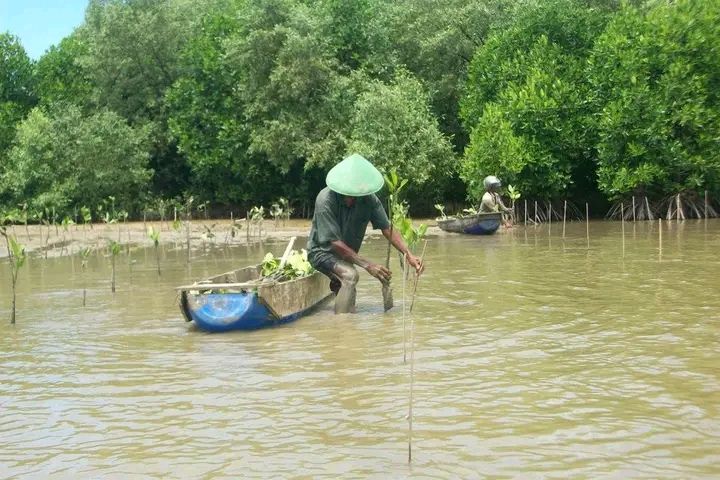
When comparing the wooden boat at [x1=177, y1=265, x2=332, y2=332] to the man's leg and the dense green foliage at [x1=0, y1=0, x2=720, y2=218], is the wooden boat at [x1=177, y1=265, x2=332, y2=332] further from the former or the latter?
the dense green foliage at [x1=0, y1=0, x2=720, y2=218]

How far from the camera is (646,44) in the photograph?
983 inches

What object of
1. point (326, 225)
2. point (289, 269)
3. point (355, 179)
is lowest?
point (289, 269)

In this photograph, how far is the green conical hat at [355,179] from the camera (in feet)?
27.7

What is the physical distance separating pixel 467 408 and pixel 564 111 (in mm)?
22527

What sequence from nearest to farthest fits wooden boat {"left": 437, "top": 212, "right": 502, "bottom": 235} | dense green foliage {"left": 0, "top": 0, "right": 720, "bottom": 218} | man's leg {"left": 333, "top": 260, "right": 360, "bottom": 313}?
man's leg {"left": 333, "top": 260, "right": 360, "bottom": 313}
wooden boat {"left": 437, "top": 212, "right": 502, "bottom": 235}
dense green foliage {"left": 0, "top": 0, "right": 720, "bottom": 218}

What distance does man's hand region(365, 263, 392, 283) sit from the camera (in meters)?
8.64

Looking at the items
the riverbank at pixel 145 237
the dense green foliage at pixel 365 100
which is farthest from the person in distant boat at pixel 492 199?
the dense green foliage at pixel 365 100

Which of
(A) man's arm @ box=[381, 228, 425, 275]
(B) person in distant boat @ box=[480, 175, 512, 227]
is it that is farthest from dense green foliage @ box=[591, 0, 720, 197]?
(A) man's arm @ box=[381, 228, 425, 275]

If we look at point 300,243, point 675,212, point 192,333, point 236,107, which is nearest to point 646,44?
point 675,212

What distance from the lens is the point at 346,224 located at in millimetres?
8883

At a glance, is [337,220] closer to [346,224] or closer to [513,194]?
[346,224]

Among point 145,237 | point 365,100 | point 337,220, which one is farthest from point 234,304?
point 365,100

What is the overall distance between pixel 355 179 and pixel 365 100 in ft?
63.7

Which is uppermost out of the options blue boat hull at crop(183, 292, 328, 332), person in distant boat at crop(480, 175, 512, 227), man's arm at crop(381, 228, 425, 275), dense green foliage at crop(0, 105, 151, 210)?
dense green foliage at crop(0, 105, 151, 210)
